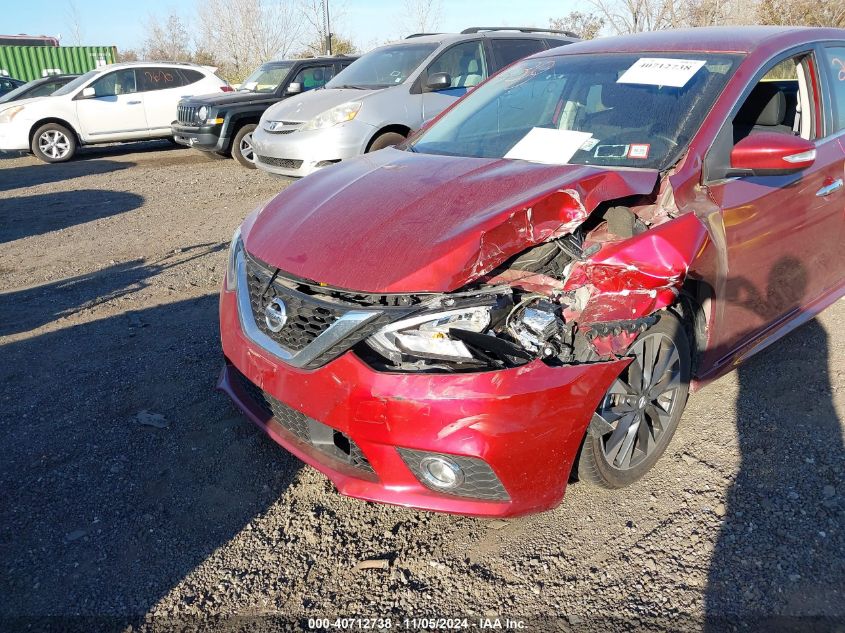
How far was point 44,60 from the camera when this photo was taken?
94.7 feet

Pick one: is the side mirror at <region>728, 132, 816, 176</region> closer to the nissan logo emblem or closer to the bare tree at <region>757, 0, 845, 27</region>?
the nissan logo emblem

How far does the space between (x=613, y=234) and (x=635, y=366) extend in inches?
20.8

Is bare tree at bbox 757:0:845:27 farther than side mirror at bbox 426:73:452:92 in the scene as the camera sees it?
Yes

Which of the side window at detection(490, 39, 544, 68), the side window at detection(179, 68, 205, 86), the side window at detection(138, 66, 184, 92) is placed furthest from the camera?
the side window at detection(179, 68, 205, 86)

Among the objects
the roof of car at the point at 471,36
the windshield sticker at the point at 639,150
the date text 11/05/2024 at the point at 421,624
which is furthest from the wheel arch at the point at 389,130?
the date text 11/05/2024 at the point at 421,624

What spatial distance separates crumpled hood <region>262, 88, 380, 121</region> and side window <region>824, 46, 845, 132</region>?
5305 mm

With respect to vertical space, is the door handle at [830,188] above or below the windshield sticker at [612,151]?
below

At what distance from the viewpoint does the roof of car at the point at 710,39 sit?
332 cm

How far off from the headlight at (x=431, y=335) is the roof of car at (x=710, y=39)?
2.05 m

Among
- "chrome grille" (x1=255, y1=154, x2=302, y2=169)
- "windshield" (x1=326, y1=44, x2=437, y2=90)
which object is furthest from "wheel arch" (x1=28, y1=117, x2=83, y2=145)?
"windshield" (x1=326, y1=44, x2=437, y2=90)

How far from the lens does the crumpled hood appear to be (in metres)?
8.07

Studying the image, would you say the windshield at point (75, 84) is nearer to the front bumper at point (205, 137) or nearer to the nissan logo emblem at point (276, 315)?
the front bumper at point (205, 137)

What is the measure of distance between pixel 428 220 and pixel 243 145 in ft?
32.2

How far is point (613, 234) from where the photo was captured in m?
2.69
